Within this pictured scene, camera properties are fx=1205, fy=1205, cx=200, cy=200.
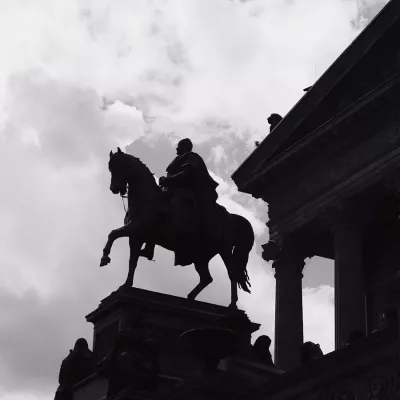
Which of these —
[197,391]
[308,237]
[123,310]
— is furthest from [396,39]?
[197,391]

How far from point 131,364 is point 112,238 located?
3.44 metres

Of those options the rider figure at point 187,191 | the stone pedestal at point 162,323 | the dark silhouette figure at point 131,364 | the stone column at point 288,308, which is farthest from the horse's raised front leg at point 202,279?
the stone column at point 288,308

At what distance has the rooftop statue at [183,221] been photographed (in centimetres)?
2103

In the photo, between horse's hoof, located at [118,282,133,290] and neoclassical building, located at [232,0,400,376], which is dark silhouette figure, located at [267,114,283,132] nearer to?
neoclassical building, located at [232,0,400,376]

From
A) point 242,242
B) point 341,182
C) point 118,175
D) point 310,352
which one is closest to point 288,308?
point 341,182

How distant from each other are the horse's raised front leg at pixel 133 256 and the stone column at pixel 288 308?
15.2 m

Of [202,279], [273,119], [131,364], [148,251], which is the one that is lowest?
[131,364]

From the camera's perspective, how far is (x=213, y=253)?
21312 millimetres

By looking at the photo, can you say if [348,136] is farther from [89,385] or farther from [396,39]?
[89,385]

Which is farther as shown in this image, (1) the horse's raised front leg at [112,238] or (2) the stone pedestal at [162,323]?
(1) the horse's raised front leg at [112,238]

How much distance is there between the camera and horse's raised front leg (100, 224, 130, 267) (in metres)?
21.1

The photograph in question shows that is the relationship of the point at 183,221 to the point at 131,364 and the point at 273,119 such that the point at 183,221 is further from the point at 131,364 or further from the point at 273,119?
the point at 273,119

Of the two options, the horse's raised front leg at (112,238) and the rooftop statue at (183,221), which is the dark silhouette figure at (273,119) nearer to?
the rooftop statue at (183,221)

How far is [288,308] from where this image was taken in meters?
37.5
